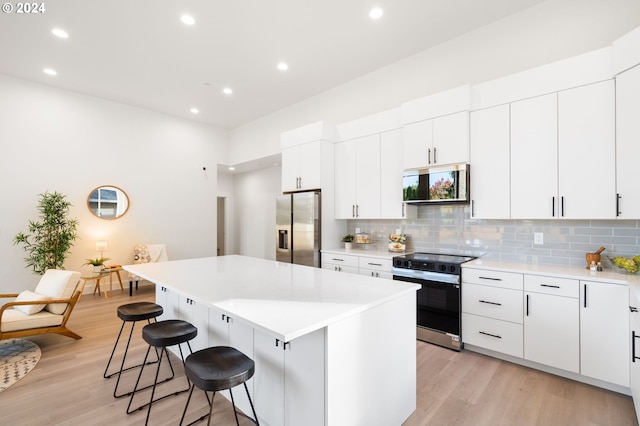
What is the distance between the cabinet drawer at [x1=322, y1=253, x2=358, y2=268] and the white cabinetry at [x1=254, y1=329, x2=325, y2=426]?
233 cm

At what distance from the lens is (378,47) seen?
396cm

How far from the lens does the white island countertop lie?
55.6 inches

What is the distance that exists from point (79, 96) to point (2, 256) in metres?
2.96

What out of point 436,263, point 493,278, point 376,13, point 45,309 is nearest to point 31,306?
point 45,309

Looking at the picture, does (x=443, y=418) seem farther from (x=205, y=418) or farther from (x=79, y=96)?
(x=79, y=96)

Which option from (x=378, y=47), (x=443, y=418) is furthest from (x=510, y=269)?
(x=378, y=47)

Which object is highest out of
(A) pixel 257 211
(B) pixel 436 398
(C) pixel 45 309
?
(A) pixel 257 211

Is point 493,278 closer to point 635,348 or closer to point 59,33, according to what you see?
point 635,348

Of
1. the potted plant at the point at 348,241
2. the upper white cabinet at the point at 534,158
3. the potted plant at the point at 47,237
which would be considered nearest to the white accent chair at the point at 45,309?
the potted plant at the point at 47,237

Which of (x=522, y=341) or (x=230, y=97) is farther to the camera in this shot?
(x=230, y=97)

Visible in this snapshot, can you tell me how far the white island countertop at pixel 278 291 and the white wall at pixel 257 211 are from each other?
4.55 meters

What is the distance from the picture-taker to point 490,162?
319 cm

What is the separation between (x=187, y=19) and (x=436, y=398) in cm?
445

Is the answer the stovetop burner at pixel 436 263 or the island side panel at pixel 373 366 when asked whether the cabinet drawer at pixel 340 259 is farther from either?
the island side panel at pixel 373 366
